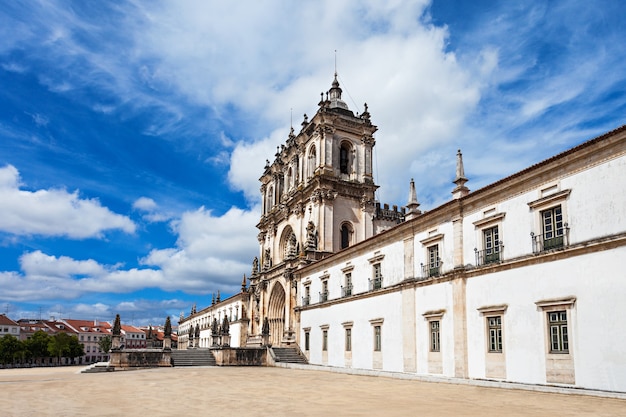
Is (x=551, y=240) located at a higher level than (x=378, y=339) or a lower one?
higher

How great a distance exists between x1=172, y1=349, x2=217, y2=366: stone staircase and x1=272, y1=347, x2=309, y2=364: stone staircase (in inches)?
180

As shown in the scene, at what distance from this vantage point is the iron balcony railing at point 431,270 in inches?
934

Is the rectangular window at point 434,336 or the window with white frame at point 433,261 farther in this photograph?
the window with white frame at point 433,261

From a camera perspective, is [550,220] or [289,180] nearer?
[550,220]

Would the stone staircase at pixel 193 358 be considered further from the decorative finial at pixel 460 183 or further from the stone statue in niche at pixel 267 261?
the decorative finial at pixel 460 183

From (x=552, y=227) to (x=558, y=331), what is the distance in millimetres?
3556

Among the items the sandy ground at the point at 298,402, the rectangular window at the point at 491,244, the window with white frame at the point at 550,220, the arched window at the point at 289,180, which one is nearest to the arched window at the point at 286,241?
the arched window at the point at 289,180

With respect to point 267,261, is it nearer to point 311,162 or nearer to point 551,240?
point 311,162

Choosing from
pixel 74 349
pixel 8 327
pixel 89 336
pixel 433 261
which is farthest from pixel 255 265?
pixel 89 336

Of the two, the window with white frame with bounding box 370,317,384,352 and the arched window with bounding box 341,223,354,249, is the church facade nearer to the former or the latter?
the window with white frame with bounding box 370,317,384,352

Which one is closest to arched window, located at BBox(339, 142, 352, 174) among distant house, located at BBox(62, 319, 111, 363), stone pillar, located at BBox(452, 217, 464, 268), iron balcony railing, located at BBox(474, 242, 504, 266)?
stone pillar, located at BBox(452, 217, 464, 268)

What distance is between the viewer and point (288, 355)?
38344mm

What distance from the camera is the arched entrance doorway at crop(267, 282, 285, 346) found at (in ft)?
154

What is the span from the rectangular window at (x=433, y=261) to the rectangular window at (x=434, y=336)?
223 cm
